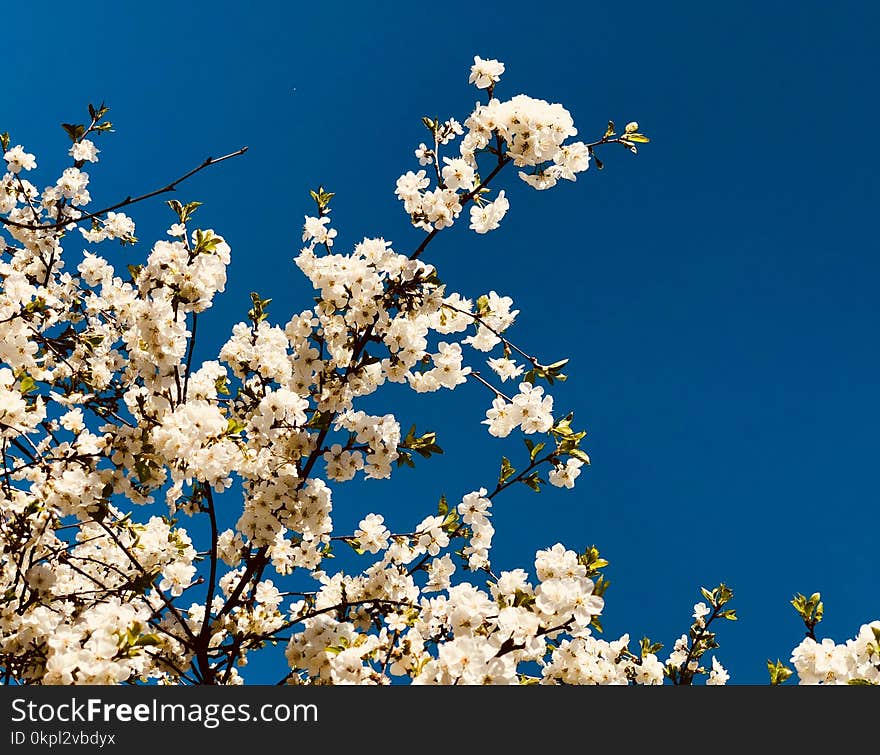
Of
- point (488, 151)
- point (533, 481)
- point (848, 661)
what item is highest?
point (488, 151)

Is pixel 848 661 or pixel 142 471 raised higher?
pixel 142 471

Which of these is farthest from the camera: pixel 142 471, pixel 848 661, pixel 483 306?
pixel 483 306

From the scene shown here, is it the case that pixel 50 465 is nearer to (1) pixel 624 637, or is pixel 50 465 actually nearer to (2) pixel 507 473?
(2) pixel 507 473

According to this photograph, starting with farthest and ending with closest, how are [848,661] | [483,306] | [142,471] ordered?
[483,306], [142,471], [848,661]

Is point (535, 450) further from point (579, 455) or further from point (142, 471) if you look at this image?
point (142, 471)

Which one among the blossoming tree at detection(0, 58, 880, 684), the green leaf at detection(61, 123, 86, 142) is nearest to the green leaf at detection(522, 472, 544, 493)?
the blossoming tree at detection(0, 58, 880, 684)

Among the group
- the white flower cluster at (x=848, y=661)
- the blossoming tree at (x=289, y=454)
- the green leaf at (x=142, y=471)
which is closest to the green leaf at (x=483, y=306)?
the blossoming tree at (x=289, y=454)

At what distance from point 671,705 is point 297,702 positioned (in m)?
1.84

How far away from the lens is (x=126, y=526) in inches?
177

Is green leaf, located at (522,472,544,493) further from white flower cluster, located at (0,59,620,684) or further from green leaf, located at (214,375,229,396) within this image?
green leaf, located at (214,375,229,396)

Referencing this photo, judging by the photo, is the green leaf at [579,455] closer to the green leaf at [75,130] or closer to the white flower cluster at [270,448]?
the white flower cluster at [270,448]

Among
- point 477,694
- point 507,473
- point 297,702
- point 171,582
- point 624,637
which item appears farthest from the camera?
point 624,637

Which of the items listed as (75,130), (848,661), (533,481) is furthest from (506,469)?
(75,130)

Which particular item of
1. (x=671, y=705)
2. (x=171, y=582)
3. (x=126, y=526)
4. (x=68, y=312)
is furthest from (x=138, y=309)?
(x=671, y=705)
